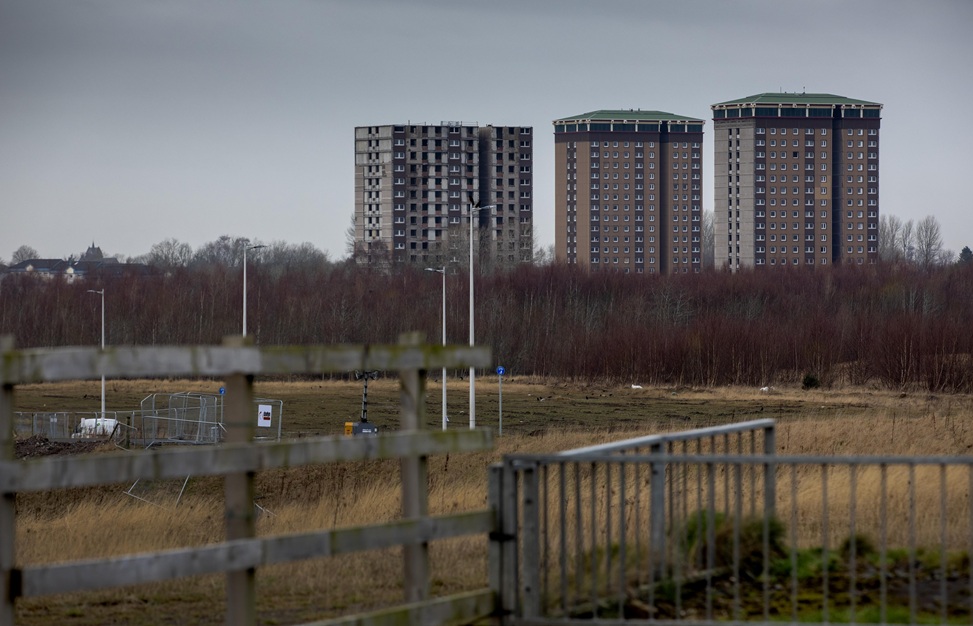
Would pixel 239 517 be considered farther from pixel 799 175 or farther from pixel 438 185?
pixel 799 175

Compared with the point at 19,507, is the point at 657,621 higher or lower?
higher

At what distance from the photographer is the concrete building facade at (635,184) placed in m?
189

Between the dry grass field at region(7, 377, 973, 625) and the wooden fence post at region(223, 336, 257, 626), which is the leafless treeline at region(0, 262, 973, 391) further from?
the wooden fence post at region(223, 336, 257, 626)

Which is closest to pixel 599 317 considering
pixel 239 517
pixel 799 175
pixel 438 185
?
pixel 438 185

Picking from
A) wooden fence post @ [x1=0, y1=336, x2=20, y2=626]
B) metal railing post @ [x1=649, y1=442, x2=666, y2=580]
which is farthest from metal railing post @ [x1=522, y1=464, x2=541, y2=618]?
wooden fence post @ [x1=0, y1=336, x2=20, y2=626]

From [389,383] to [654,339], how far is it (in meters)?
16.8

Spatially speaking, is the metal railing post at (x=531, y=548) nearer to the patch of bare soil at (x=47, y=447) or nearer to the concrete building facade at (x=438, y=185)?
the patch of bare soil at (x=47, y=447)

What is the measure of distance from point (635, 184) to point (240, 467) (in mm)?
186872

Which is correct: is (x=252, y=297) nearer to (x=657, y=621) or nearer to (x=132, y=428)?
(x=132, y=428)

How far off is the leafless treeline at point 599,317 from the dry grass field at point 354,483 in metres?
5.76

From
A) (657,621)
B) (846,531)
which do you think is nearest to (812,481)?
(846,531)

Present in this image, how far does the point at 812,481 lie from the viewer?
55.9 feet

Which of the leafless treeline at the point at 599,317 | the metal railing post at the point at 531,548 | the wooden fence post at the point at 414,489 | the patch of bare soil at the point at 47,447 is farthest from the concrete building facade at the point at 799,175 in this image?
the wooden fence post at the point at 414,489

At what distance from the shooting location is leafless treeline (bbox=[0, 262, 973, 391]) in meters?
72.9
